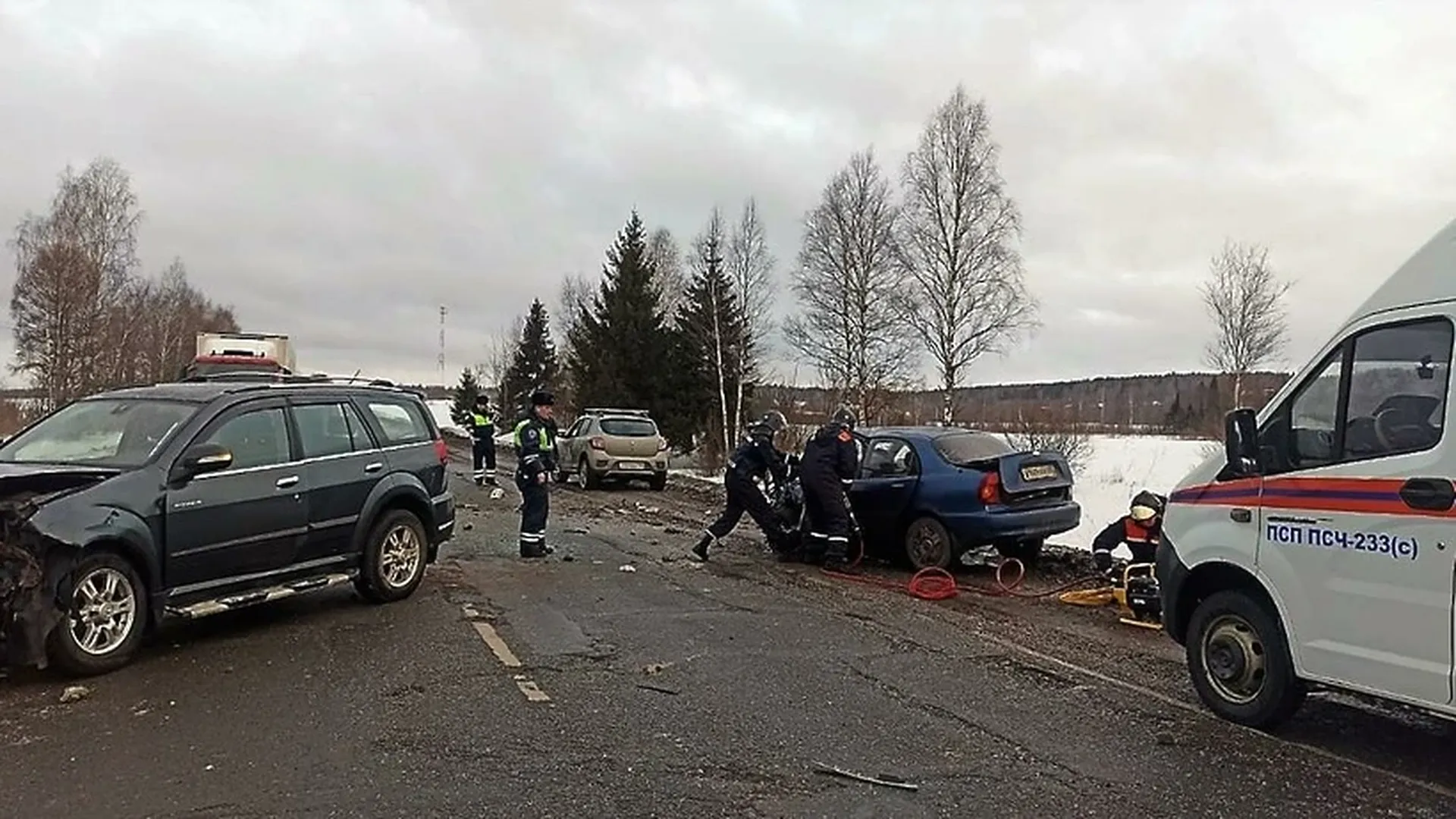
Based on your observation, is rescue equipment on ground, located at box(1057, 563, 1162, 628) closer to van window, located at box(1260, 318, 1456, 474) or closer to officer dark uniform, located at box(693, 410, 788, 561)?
van window, located at box(1260, 318, 1456, 474)

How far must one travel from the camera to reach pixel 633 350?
4019 centimetres

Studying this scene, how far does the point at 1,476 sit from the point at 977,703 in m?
6.01

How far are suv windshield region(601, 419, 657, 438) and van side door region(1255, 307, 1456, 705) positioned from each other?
18.7 meters

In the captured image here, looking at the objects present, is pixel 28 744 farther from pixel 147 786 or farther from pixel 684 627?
pixel 684 627

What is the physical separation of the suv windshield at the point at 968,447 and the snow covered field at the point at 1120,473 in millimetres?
2781

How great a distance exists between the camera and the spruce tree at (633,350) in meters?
39.6

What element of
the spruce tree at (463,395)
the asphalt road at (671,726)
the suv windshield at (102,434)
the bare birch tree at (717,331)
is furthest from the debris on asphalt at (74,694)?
the spruce tree at (463,395)

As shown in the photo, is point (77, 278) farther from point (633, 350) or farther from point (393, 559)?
point (393, 559)

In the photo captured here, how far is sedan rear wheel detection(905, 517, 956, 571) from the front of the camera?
1134cm

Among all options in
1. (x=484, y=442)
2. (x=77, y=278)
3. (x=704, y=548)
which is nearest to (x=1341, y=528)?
(x=704, y=548)

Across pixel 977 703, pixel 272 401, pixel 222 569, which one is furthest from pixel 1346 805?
pixel 272 401

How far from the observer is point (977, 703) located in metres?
6.23

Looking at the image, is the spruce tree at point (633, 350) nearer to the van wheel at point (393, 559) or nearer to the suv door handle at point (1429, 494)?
the van wheel at point (393, 559)

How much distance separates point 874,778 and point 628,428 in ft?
63.1
